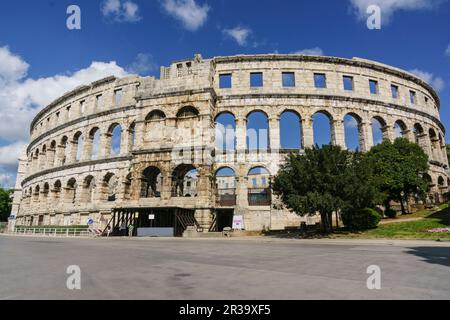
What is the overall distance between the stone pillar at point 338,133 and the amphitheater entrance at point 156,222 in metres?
16.7

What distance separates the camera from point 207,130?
27750 mm

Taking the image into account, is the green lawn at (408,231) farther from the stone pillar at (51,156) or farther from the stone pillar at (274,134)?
the stone pillar at (51,156)

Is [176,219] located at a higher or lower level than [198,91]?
lower

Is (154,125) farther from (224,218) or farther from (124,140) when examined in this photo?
(224,218)

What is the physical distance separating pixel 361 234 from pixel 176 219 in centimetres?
1413

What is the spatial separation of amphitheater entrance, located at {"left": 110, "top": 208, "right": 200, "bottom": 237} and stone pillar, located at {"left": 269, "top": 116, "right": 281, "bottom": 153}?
10284mm

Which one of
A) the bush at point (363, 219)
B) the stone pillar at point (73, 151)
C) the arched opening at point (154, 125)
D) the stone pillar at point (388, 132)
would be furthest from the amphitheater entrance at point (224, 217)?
the stone pillar at point (73, 151)

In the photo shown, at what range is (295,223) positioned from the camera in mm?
27141

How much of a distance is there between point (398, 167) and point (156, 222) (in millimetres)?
21235

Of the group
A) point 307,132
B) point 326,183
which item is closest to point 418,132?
point 307,132

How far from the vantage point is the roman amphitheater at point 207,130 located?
27.4 m

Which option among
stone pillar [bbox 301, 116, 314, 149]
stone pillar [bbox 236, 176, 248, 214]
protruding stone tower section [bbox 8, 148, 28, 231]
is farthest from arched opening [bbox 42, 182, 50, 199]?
stone pillar [bbox 301, 116, 314, 149]

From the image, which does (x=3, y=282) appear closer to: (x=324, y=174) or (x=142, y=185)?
(x=324, y=174)
